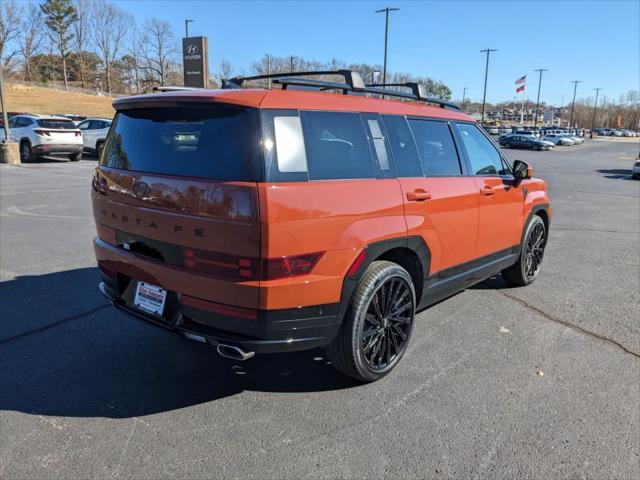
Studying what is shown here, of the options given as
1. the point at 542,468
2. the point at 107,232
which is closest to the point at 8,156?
the point at 107,232

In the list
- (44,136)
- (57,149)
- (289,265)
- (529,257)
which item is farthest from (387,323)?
(57,149)

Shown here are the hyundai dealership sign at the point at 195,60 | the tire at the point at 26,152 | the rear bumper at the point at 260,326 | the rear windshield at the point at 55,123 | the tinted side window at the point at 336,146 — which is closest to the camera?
the rear bumper at the point at 260,326

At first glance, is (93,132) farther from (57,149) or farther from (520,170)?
(520,170)

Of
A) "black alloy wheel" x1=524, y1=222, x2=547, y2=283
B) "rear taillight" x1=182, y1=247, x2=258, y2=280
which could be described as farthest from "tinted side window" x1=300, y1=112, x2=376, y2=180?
"black alloy wheel" x1=524, y1=222, x2=547, y2=283

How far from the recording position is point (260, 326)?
2.69 m

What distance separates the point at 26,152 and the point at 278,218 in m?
19.6

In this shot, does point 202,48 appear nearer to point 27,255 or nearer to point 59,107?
point 27,255

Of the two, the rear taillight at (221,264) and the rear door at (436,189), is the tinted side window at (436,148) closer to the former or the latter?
the rear door at (436,189)

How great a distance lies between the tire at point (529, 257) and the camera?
17.4 feet

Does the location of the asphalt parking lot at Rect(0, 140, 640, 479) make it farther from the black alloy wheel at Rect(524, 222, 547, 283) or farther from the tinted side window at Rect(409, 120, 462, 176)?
the tinted side window at Rect(409, 120, 462, 176)

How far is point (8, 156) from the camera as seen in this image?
1745 centimetres

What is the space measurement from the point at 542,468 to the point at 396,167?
1.99 metres

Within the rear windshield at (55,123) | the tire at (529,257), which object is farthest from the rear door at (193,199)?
the rear windshield at (55,123)

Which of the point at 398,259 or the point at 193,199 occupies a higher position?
the point at 193,199
